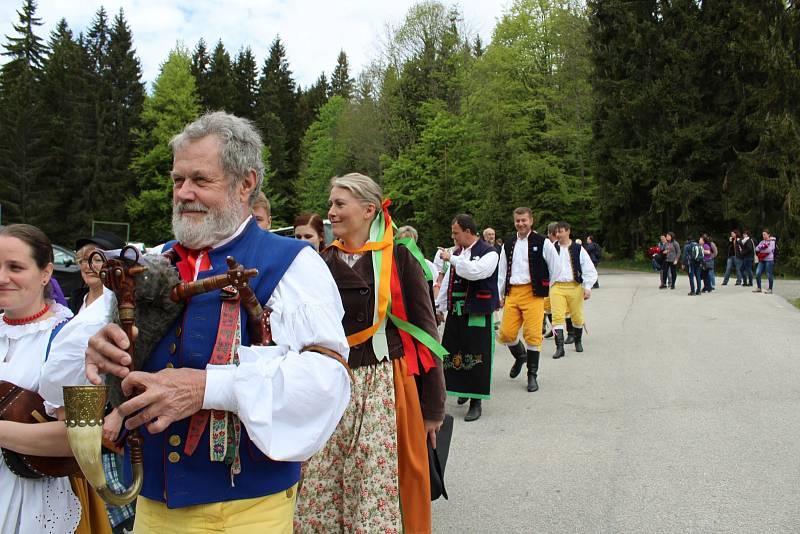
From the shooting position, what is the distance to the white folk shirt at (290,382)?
5.12ft

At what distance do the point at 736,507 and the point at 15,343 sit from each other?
424 cm

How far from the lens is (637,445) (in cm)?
567

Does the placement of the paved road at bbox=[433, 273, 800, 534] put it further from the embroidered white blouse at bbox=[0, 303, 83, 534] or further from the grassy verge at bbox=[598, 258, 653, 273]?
the grassy verge at bbox=[598, 258, 653, 273]

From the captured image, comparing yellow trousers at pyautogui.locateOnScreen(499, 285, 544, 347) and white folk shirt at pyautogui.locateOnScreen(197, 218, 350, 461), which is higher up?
white folk shirt at pyautogui.locateOnScreen(197, 218, 350, 461)

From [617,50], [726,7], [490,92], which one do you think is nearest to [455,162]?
[490,92]

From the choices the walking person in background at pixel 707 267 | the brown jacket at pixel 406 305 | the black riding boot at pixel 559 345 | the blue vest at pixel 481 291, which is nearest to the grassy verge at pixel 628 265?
the walking person in background at pixel 707 267

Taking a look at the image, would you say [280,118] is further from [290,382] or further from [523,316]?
[290,382]

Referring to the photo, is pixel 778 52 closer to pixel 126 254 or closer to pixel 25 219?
pixel 126 254

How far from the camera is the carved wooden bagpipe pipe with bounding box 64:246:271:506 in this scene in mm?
1477

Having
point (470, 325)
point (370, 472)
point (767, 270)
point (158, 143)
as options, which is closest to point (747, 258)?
point (767, 270)

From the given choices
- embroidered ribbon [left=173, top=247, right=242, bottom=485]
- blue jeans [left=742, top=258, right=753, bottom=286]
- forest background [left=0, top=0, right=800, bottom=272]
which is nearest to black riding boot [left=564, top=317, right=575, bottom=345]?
embroidered ribbon [left=173, top=247, right=242, bottom=485]

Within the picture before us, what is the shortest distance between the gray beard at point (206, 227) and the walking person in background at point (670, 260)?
20544mm

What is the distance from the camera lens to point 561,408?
706cm

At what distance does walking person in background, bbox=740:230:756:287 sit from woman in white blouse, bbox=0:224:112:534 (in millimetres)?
22396
